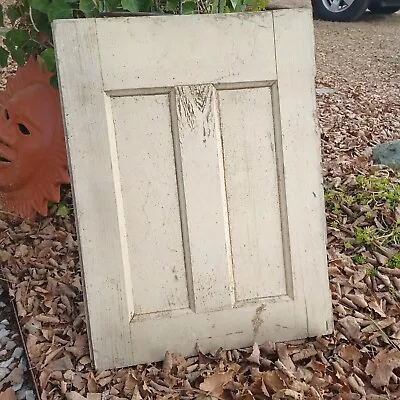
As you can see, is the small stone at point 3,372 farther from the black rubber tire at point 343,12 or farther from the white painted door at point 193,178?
the black rubber tire at point 343,12

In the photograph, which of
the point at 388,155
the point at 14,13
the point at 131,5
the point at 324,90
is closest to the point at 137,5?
the point at 131,5

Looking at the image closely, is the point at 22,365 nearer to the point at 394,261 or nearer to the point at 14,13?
the point at 394,261

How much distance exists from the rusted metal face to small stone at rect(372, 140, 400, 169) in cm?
190

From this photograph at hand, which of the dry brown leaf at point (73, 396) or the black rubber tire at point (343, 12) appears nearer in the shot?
the dry brown leaf at point (73, 396)

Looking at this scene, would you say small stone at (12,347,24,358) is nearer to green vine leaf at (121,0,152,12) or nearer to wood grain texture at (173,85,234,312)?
wood grain texture at (173,85,234,312)

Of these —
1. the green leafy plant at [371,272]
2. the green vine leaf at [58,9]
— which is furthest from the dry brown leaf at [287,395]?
the green vine leaf at [58,9]

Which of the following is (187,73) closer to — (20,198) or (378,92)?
(20,198)

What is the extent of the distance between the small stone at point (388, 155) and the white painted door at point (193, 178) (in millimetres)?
1752

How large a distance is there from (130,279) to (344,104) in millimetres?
4155

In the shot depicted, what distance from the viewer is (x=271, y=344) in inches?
87.1

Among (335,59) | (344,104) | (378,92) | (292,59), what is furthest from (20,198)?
(335,59)

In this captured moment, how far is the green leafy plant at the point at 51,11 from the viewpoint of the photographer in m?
2.40

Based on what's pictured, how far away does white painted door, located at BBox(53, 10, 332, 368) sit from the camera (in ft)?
6.57

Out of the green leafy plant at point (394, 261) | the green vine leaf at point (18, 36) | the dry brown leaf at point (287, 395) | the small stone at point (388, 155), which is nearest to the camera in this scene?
the dry brown leaf at point (287, 395)
